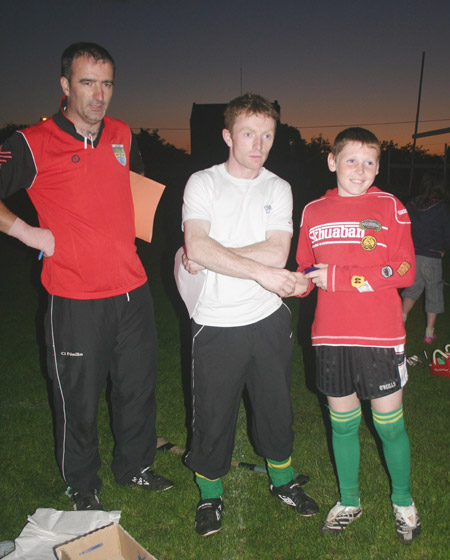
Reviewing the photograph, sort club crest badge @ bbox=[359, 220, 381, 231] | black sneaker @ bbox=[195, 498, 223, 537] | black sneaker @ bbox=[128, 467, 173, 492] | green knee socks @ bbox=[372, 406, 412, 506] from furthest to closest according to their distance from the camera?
black sneaker @ bbox=[128, 467, 173, 492] → black sneaker @ bbox=[195, 498, 223, 537] → green knee socks @ bbox=[372, 406, 412, 506] → club crest badge @ bbox=[359, 220, 381, 231]

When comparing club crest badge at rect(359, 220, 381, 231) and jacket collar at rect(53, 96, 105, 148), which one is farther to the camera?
jacket collar at rect(53, 96, 105, 148)

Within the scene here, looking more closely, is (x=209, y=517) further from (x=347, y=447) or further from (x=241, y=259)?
(x=241, y=259)

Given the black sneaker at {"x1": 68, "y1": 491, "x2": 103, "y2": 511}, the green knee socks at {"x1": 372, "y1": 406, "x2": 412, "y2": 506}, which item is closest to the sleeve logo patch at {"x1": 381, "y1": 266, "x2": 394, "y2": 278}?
the green knee socks at {"x1": 372, "y1": 406, "x2": 412, "y2": 506}

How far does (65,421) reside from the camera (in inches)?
120

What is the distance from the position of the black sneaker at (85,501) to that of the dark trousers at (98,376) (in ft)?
0.13

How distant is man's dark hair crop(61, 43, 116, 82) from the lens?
2748 millimetres

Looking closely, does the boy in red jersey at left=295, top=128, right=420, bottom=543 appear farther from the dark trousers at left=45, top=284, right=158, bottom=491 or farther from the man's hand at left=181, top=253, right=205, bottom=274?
the dark trousers at left=45, top=284, right=158, bottom=491

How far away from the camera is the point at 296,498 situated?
10.1 feet

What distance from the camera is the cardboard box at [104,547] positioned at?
2463 mm

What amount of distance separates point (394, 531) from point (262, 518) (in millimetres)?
807

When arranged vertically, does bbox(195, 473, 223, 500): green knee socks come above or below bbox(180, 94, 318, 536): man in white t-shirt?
below

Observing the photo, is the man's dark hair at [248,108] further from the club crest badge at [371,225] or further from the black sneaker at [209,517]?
the black sneaker at [209,517]

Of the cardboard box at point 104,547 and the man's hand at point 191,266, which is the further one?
the man's hand at point 191,266

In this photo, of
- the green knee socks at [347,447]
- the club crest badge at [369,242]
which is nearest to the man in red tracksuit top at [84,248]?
the green knee socks at [347,447]
